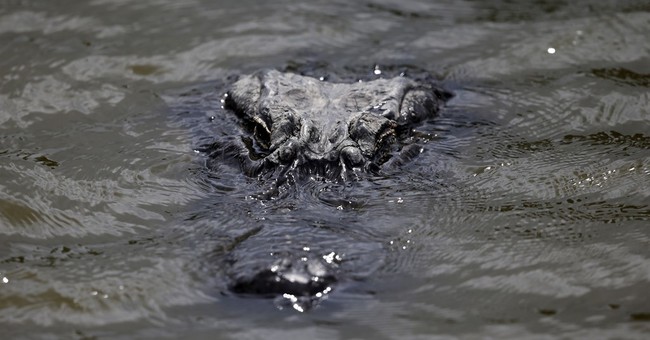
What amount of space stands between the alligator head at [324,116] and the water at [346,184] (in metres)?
0.17

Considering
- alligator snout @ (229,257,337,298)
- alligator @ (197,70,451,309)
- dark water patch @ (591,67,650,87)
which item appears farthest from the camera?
dark water patch @ (591,67,650,87)

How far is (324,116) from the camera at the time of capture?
5.43m

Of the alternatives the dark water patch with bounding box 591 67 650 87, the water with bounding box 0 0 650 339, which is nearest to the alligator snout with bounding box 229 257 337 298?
the water with bounding box 0 0 650 339

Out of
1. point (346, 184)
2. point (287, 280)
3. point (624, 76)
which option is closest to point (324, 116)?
point (346, 184)

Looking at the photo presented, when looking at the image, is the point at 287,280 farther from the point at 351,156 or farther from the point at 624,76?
the point at 624,76

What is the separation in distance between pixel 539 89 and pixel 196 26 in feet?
8.72

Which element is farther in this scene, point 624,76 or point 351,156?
point 624,76

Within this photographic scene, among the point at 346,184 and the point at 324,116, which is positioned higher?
the point at 324,116

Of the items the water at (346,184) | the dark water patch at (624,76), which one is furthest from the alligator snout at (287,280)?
the dark water patch at (624,76)

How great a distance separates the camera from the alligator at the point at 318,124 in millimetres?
5043

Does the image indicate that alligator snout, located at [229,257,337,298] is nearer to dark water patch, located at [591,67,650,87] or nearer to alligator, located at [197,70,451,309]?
alligator, located at [197,70,451,309]

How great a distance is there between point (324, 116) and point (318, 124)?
10 centimetres

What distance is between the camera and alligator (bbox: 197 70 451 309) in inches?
199

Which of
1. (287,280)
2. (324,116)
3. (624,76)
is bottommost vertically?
(287,280)
